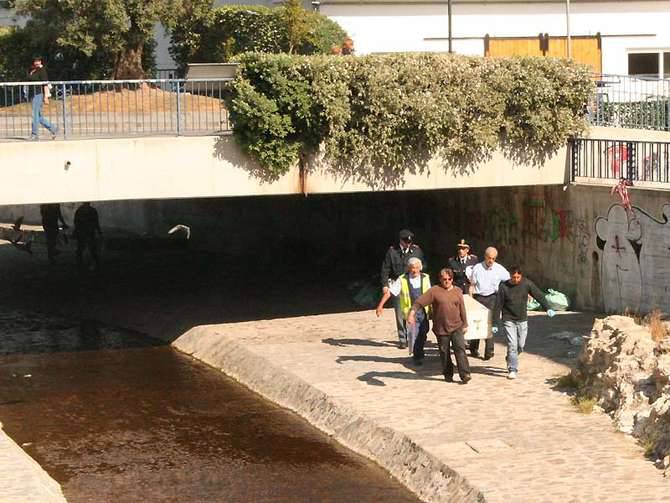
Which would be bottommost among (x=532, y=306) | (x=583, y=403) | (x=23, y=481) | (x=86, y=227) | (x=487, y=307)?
(x=23, y=481)

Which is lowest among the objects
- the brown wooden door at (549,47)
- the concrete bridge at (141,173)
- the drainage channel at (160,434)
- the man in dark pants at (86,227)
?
the drainage channel at (160,434)

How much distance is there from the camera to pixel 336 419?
16.8 meters

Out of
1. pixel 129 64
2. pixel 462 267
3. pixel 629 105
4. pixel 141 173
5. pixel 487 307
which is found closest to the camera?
pixel 487 307

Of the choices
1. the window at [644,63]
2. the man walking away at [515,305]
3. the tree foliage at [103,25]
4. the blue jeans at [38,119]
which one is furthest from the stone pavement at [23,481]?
the window at [644,63]

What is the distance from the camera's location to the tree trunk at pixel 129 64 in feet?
112

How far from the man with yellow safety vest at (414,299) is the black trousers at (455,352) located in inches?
32.2

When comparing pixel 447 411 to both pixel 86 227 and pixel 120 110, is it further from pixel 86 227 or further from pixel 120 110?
pixel 86 227

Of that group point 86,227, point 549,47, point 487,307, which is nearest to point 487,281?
point 487,307

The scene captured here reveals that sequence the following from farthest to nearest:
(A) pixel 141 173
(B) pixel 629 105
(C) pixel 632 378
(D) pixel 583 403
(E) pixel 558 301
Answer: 1. (B) pixel 629 105
2. (E) pixel 558 301
3. (A) pixel 141 173
4. (D) pixel 583 403
5. (C) pixel 632 378

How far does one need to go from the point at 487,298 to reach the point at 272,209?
54.4ft

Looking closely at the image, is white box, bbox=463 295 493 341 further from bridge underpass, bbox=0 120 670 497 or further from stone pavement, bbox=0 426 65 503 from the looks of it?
stone pavement, bbox=0 426 65 503

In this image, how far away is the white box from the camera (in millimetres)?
17750

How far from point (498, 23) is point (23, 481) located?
88.7 ft

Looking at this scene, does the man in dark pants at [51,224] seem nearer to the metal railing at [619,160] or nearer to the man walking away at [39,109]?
the man walking away at [39,109]
